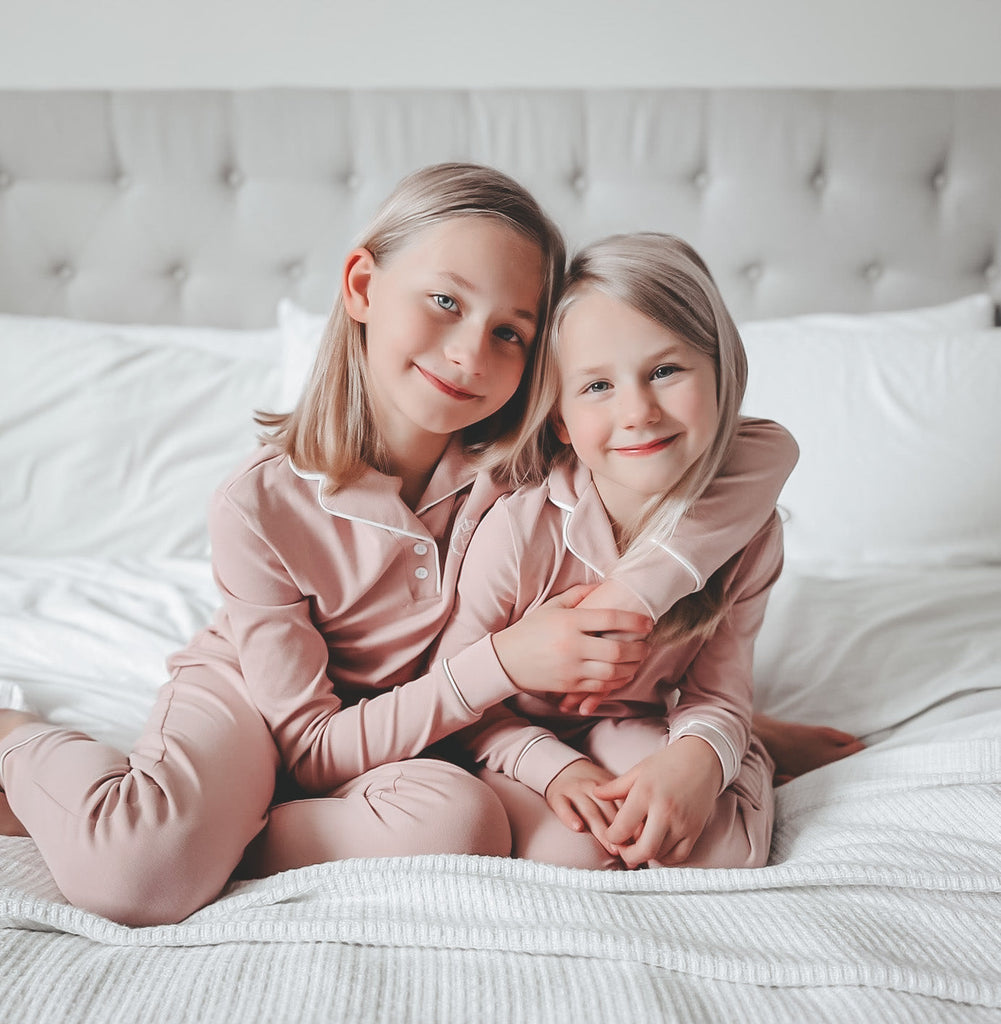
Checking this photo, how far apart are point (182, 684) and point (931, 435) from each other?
1154 mm

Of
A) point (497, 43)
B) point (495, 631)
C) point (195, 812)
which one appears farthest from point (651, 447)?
point (497, 43)

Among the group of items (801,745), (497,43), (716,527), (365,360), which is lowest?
(801,745)

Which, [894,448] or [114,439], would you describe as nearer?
[894,448]

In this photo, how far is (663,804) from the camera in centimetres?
87

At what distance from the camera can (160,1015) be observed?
0.63 metres

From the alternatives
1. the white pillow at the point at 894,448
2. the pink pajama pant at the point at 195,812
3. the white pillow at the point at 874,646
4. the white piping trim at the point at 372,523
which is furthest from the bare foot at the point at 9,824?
the white pillow at the point at 894,448

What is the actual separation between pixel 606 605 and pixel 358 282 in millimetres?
418

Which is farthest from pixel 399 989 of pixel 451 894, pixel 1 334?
pixel 1 334

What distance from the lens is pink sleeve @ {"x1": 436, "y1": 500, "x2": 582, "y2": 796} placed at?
976 millimetres

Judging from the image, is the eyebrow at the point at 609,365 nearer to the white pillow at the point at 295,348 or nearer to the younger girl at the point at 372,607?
the younger girl at the point at 372,607

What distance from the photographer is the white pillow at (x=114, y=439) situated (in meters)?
1.63

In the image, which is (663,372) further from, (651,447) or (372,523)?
(372,523)

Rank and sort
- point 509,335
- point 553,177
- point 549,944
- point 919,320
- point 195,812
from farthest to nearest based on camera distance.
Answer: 1. point 553,177
2. point 919,320
3. point 509,335
4. point 195,812
5. point 549,944

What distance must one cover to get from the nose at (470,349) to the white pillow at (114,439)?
2.75 feet
